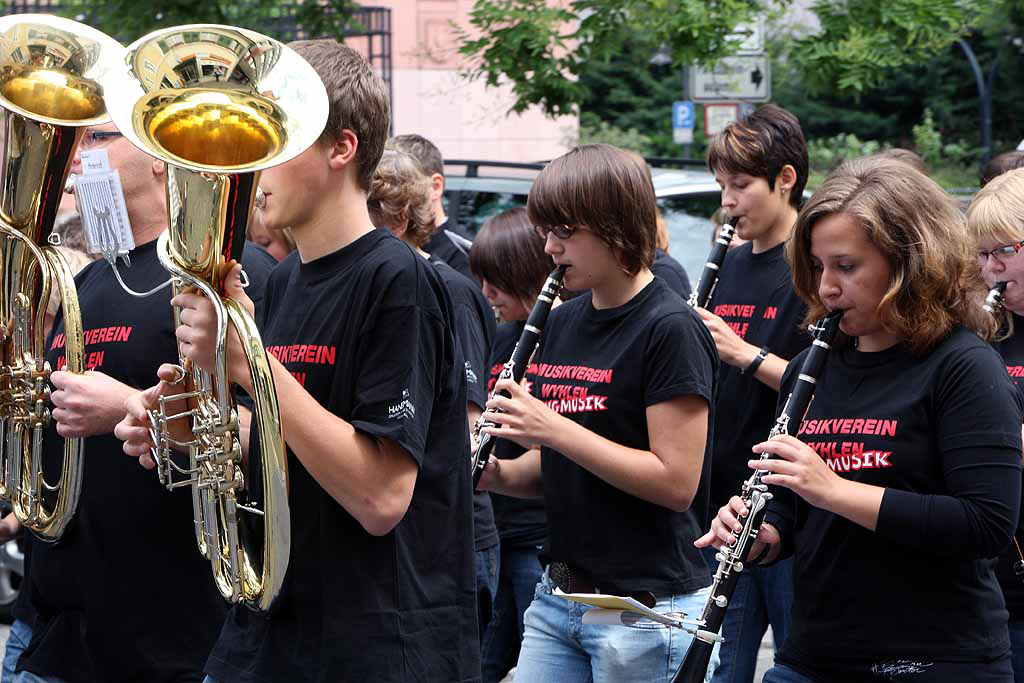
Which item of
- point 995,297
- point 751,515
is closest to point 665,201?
point 995,297

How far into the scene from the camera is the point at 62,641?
3002mm

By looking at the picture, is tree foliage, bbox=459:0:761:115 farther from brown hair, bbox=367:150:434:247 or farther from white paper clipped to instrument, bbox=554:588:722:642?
white paper clipped to instrument, bbox=554:588:722:642

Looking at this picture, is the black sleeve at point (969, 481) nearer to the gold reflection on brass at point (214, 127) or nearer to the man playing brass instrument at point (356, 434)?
the man playing brass instrument at point (356, 434)

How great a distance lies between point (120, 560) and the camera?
2.95m

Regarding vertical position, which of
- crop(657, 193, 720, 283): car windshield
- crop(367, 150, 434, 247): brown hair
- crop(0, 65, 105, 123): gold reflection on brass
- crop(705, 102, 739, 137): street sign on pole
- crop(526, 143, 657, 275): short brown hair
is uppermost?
crop(0, 65, 105, 123): gold reflection on brass

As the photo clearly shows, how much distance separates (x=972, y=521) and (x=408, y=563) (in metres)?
1.02

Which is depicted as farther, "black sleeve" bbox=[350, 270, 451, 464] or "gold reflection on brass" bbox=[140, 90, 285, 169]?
"black sleeve" bbox=[350, 270, 451, 464]

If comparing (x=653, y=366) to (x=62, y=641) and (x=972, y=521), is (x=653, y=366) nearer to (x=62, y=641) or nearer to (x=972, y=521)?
(x=972, y=521)

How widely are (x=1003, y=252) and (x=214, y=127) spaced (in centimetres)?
195

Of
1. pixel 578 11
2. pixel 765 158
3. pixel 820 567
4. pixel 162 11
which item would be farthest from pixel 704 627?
pixel 162 11

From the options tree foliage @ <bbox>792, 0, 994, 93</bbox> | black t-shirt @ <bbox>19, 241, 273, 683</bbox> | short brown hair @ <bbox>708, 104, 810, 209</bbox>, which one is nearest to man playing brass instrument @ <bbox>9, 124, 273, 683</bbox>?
black t-shirt @ <bbox>19, 241, 273, 683</bbox>

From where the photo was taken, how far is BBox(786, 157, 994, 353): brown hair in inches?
107

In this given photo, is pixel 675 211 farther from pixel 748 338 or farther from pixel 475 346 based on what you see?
pixel 475 346

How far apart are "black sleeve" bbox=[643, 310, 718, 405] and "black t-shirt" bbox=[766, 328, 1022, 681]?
1.30 feet
